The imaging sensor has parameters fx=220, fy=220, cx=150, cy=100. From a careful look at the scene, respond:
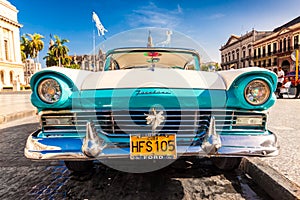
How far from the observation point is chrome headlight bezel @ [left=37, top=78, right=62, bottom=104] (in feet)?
6.20

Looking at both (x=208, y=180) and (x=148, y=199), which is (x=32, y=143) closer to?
(x=148, y=199)

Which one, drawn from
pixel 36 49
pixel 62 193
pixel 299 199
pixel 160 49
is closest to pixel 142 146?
pixel 62 193

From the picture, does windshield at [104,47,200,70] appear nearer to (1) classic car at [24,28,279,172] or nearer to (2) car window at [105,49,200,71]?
(2) car window at [105,49,200,71]

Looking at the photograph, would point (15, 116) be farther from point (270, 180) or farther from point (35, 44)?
point (35, 44)

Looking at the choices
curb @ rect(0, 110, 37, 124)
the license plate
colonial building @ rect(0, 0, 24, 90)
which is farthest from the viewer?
A: colonial building @ rect(0, 0, 24, 90)

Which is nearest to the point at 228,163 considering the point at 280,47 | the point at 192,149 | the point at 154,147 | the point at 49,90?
the point at 192,149

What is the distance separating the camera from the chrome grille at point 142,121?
1.85 metres

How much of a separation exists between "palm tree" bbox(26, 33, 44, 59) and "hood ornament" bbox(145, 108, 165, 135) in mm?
53024

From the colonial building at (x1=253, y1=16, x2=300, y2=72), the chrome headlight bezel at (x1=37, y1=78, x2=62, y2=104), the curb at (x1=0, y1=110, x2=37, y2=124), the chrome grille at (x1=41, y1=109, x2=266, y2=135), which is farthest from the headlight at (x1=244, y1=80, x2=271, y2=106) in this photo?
the colonial building at (x1=253, y1=16, x2=300, y2=72)

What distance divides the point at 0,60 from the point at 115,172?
38.7 m

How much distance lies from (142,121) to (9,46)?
139 ft

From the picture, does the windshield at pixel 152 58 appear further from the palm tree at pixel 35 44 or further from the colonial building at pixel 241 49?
the palm tree at pixel 35 44

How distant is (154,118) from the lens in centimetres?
182

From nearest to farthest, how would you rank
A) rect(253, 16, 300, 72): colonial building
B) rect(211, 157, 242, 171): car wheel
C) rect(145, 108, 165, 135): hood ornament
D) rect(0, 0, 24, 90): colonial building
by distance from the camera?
1. rect(145, 108, 165, 135): hood ornament
2. rect(211, 157, 242, 171): car wheel
3. rect(253, 16, 300, 72): colonial building
4. rect(0, 0, 24, 90): colonial building
